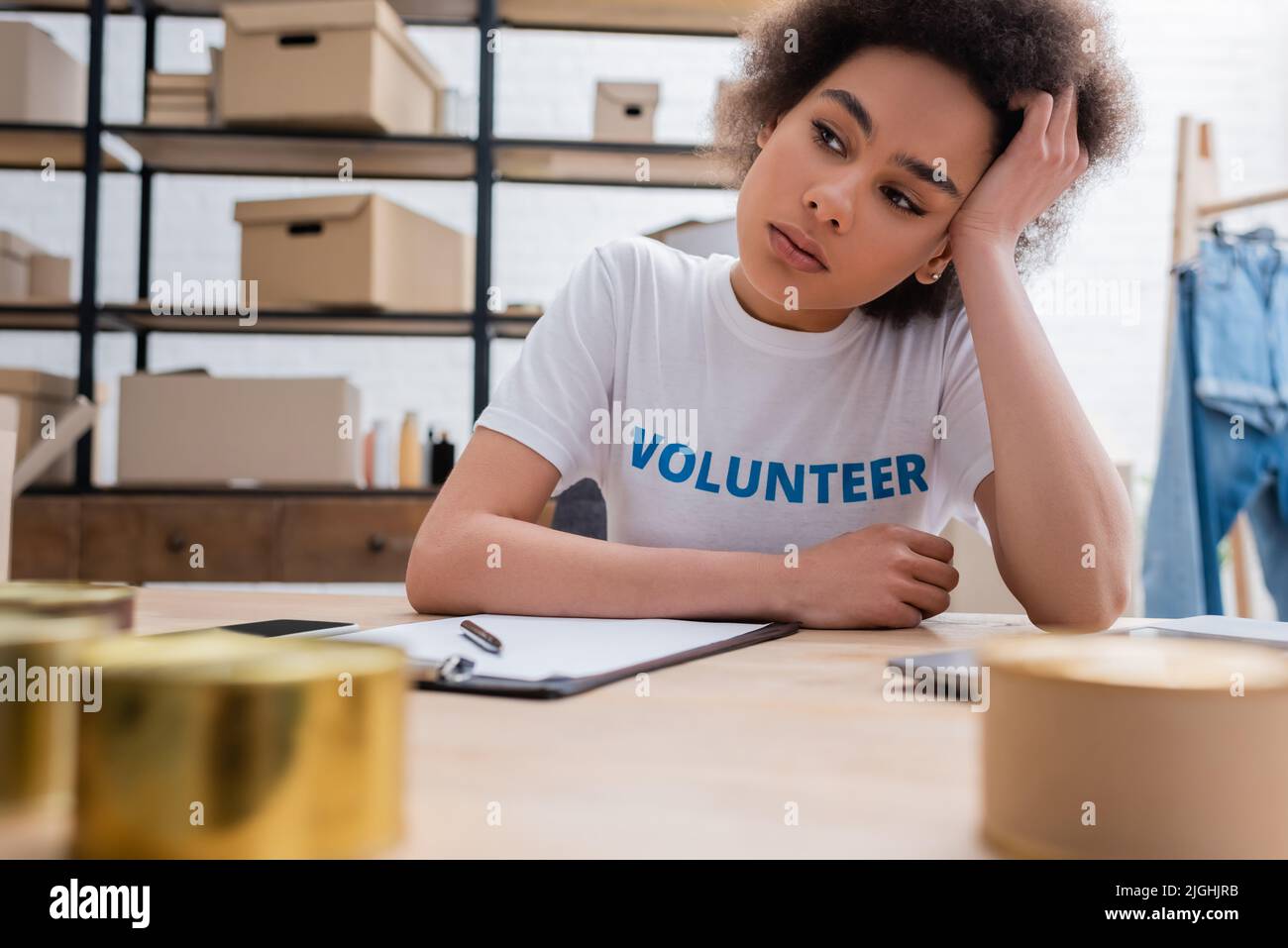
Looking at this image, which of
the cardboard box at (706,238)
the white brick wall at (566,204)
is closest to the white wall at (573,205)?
the white brick wall at (566,204)

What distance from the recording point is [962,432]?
3.73 feet

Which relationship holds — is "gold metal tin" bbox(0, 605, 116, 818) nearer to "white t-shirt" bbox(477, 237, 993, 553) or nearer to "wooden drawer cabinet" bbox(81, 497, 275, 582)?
"white t-shirt" bbox(477, 237, 993, 553)

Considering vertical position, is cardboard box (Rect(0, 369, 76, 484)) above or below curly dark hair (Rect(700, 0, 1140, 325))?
below

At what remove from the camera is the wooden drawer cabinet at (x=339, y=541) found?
7.72 feet

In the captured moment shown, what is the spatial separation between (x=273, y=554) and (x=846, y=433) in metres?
1.70

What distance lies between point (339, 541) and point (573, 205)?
1.32 metres

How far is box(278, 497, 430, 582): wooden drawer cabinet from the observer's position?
2354 mm

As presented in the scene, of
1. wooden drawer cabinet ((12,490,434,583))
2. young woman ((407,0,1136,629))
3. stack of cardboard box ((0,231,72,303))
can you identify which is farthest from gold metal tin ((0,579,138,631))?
stack of cardboard box ((0,231,72,303))

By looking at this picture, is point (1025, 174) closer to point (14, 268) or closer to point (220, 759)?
point (220, 759)

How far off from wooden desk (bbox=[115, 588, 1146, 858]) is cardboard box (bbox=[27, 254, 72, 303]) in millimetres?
2650

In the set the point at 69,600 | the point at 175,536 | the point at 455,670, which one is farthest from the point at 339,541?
the point at 69,600

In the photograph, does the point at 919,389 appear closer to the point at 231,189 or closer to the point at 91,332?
the point at 91,332

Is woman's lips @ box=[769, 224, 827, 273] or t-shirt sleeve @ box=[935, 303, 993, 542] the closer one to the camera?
woman's lips @ box=[769, 224, 827, 273]
